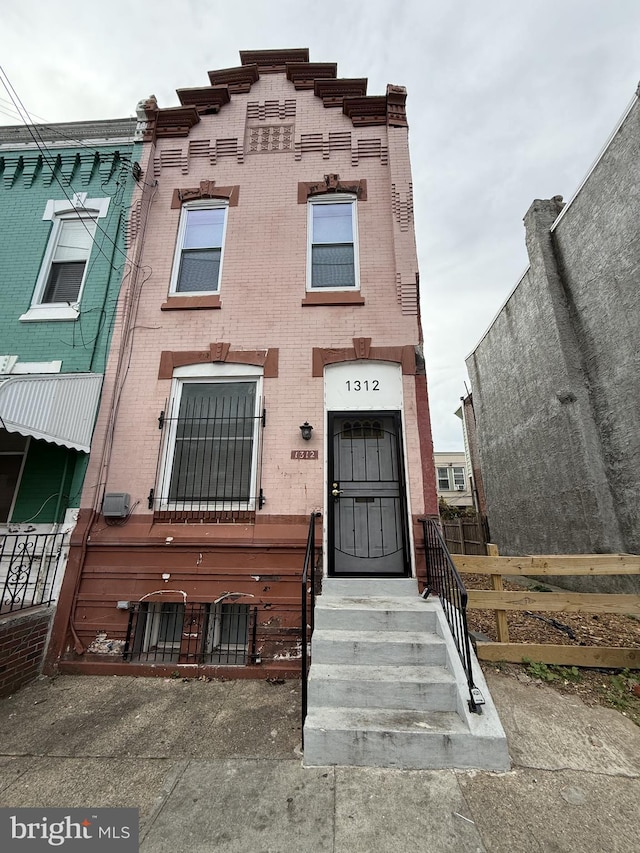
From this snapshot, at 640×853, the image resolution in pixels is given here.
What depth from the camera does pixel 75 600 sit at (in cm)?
456

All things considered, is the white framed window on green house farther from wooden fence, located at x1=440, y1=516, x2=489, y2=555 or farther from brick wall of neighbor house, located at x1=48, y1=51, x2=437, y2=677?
wooden fence, located at x1=440, y1=516, x2=489, y2=555

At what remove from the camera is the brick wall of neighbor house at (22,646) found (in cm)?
386

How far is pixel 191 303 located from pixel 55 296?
89.7 inches

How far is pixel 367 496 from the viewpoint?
16.6 feet

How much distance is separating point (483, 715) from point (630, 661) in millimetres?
2418

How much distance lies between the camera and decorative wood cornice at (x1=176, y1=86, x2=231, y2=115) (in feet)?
22.3

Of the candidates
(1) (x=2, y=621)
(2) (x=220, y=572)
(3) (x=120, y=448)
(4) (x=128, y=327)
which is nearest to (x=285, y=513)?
(2) (x=220, y=572)

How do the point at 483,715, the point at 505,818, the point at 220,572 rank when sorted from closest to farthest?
the point at 505,818 → the point at 483,715 → the point at 220,572

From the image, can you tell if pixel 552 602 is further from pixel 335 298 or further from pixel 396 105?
pixel 396 105

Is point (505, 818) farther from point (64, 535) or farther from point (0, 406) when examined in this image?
point (0, 406)

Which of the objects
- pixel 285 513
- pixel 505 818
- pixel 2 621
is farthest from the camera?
pixel 285 513

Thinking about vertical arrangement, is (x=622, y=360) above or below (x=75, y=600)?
above

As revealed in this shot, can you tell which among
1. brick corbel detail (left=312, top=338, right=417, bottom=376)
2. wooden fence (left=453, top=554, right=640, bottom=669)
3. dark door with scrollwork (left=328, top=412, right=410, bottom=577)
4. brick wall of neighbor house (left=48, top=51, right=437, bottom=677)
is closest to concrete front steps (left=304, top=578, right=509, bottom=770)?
dark door with scrollwork (left=328, top=412, right=410, bottom=577)

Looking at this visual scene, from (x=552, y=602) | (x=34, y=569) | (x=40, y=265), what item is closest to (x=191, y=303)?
(x=40, y=265)
